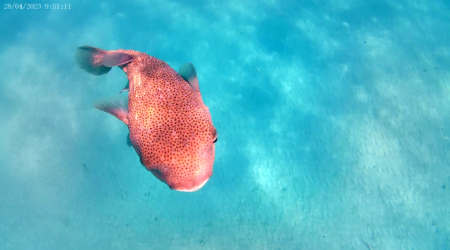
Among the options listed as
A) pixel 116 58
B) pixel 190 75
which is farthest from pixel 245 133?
pixel 116 58

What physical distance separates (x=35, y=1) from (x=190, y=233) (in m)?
8.62

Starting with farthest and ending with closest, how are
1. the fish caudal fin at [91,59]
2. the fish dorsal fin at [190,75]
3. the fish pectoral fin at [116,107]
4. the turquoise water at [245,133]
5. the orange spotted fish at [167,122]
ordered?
the turquoise water at [245,133], the fish caudal fin at [91,59], the fish dorsal fin at [190,75], the fish pectoral fin at [116,107], the orange spotted fish at [167,122]

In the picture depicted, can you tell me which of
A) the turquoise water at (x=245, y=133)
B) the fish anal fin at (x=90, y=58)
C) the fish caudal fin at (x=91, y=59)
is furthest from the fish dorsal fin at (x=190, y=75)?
the turquoise water at (x=245, y=133)

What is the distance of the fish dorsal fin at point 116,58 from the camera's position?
10.2 ft

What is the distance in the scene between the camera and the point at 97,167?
19.7ft

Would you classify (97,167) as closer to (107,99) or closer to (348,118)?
(107,99)

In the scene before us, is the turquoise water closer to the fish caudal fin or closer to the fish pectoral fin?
the fish caudal fin

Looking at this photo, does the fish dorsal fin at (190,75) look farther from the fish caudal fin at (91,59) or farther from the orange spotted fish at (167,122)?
the fish caudal fin at (91,59)

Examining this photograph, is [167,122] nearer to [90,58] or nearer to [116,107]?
[116,107]

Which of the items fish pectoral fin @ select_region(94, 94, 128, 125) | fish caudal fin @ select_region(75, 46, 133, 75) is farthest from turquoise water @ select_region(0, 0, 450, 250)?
fish pectoral fin @ select_region(94, 94, 128, 125)

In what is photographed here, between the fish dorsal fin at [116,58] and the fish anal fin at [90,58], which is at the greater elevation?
the fish dorsal fin at [116,58]

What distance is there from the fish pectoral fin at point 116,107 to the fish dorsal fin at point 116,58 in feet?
1.77

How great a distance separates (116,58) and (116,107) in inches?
27.6

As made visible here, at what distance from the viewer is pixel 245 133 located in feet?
21.4
